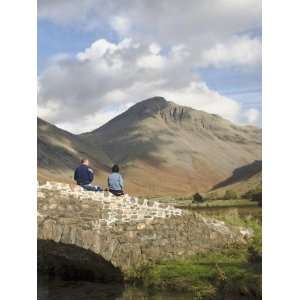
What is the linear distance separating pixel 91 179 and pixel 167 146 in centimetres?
96

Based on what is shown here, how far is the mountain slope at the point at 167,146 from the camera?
7.47 meters

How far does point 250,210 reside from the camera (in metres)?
7.39

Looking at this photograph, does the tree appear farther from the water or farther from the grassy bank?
the water

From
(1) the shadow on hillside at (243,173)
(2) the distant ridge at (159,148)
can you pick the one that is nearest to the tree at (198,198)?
(2) the distant ridge at (159,148)

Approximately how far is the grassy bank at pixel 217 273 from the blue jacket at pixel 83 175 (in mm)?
1258

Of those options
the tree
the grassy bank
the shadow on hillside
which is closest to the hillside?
the shadow on hillside

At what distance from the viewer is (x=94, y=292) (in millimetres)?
7766

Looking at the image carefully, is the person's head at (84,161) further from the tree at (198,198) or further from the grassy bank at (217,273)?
the grassy bank at (217,273)

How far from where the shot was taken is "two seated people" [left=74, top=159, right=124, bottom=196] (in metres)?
7.45

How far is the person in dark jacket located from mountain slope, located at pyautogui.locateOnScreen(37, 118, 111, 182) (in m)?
0.06

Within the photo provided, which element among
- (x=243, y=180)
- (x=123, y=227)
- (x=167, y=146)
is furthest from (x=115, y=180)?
(x=243, y=180)

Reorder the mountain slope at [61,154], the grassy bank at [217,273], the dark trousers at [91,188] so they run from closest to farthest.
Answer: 1. the grassy bank at [217,273]
2. the mountain slope at [61,154]
3. the dark trousers at [91,188]
